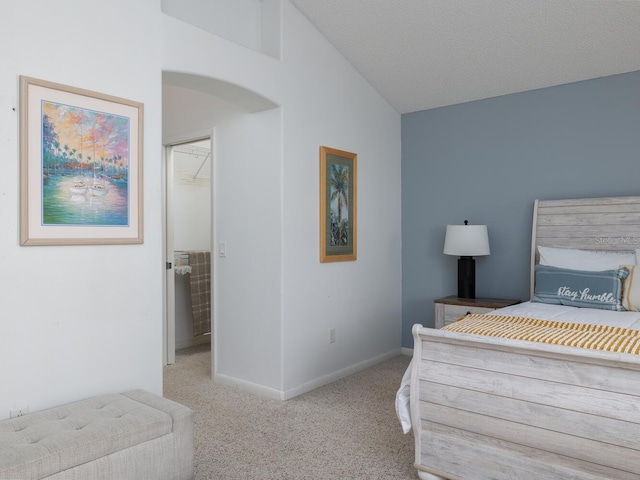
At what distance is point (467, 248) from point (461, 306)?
1.53ft

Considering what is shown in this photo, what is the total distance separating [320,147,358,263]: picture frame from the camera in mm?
3929

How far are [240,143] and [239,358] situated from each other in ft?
5.48

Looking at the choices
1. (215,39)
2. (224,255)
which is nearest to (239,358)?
(224,255)

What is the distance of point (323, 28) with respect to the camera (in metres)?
3.87

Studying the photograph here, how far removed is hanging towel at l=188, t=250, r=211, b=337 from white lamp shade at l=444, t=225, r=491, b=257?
2639 millimetres

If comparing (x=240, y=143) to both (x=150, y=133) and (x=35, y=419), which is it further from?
(x=35, y=419)

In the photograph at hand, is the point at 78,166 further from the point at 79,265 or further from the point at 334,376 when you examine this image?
the point at 334,376

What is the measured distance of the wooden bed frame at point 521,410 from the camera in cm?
187

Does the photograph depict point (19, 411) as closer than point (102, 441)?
No

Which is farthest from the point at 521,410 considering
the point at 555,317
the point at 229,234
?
the point at 229,234

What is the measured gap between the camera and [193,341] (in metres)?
5.38

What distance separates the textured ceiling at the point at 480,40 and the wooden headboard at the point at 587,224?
976mm

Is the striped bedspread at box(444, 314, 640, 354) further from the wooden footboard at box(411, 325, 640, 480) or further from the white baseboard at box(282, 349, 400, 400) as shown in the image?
the white baseboard at box(282, 349, 400, 400)

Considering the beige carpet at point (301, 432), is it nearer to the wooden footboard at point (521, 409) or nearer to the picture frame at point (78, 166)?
the wooden footboard at point (521, 409)
